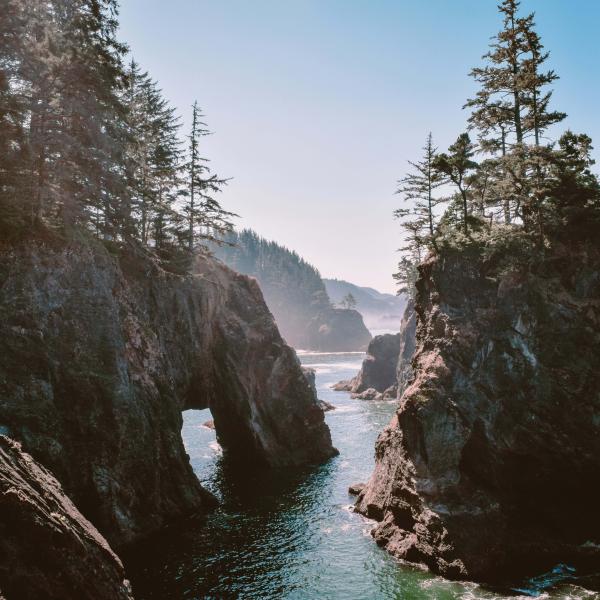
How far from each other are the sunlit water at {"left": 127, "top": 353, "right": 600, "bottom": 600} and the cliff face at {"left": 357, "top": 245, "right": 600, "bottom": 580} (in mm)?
1768

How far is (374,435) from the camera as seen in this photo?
54.1 metres

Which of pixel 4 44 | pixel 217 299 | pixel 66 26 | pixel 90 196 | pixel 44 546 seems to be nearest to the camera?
pixel 44 546

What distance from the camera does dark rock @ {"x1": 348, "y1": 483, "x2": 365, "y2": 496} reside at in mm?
34656

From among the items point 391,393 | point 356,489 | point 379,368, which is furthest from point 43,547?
point 379,368

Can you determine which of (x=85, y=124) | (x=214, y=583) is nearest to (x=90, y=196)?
(x=85, y=124)

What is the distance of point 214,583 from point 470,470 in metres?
15.2

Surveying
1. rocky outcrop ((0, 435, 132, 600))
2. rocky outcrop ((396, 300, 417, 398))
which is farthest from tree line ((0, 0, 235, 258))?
rocky outcrop ((396, 300, 417, 398))

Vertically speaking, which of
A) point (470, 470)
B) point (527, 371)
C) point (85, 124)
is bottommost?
point (470, 470)

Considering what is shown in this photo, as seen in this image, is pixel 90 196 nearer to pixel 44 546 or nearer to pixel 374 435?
pixel 44 546

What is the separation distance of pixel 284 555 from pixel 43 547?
63.2 ft

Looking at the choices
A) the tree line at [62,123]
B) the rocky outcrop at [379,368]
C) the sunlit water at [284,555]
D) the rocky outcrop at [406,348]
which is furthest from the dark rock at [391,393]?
the tree line at [62,123]

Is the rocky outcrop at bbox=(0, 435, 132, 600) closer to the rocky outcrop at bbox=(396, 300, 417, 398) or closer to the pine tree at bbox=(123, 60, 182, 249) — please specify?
the pine tree at bbox=(123, 60, 182, 249)

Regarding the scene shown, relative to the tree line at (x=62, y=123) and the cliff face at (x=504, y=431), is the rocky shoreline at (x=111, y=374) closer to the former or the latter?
the tree line at (x=62, y=123)

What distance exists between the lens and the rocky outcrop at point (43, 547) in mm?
8453
